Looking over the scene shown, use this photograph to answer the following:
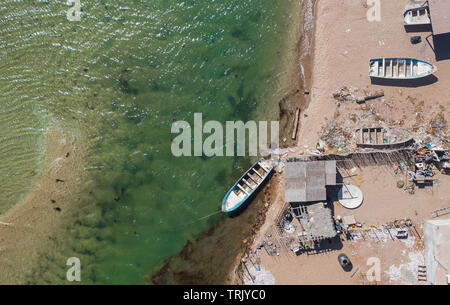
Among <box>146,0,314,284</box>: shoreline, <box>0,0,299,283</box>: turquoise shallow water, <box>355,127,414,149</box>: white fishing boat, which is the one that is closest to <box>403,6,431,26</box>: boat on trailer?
<box>146,0,314,284</box>: shoreline

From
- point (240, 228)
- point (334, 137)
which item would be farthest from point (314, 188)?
point (240, 228)

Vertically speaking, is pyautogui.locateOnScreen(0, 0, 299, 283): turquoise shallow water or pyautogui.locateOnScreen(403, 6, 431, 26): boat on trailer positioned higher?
pyautogui.locateOnScreen(403, 6, 431, 26): boat on trailer

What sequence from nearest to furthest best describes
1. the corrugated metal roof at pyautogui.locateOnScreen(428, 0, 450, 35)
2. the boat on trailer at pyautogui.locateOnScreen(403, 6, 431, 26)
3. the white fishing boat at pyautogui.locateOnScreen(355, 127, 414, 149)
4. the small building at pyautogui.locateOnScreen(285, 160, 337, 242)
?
the corrugated metal roof at pyautogui.locateOnScreen(428, 0, 450, 35) → the small building at pyautogui.locateOnScreen(285, 160, 337, 242) → the boat on trailer at pyautogui.locateOnScreen(403, 6, 431, 26) → the white fishing boat at pyautogui.locateOnScreen(355, 127, 414, 149)

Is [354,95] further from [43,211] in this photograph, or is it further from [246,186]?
[43,211]

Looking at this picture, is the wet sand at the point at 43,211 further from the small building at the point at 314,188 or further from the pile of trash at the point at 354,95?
the pile of trash at the point at 354,95

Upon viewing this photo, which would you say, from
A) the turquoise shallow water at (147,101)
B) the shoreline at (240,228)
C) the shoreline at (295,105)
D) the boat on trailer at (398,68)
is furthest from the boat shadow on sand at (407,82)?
the turquoise shallow water at (147,101)

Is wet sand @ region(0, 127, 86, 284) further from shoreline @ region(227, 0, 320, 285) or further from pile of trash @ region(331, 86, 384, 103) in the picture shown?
pile of trash @ region(331, 86, 384, 103)
